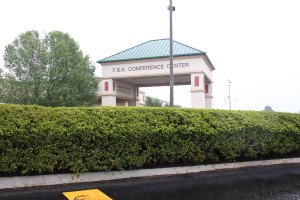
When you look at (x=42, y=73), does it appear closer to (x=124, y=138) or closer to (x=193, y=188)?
(x=124, y=138)

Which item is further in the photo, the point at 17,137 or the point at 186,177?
the point at 186,177

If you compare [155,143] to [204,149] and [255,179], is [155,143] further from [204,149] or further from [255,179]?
[255,179]

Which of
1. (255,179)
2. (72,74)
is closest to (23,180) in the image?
(255,179)

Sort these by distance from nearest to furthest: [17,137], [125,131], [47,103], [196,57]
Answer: [17,137], [125,131], [196,57], [47,103]

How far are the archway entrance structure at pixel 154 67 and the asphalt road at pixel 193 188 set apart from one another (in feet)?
67.7

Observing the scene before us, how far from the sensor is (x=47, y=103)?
97.7 ft

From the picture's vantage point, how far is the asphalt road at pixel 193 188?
17.1ft

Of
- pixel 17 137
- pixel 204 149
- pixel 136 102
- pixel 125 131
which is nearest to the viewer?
pixel 17 137

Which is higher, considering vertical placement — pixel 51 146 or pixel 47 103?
pixel 47 103

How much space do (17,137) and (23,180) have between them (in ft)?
3.44

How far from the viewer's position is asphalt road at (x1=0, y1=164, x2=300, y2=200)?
5203 mm

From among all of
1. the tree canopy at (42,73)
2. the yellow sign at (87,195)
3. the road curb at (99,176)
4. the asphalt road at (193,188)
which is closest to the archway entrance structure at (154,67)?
the tree canopy at (42,73)

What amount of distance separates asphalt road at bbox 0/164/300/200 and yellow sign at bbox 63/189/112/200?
0.13 m

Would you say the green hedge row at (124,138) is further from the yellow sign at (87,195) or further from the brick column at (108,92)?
the brick column at (108,92)
